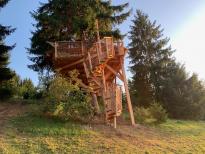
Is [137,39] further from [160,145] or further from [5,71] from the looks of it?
[160,145]

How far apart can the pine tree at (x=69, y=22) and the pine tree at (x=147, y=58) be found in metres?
6.24

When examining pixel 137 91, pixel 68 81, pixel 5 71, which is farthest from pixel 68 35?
pixel 137 91

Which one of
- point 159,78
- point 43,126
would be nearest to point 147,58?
point 159,78

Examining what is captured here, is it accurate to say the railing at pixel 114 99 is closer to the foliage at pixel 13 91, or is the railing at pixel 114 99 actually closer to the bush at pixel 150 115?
the bush at pixel 150 115

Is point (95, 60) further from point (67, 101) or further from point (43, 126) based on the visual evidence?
point (43, 126)

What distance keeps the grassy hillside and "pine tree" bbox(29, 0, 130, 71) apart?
602 centimetres

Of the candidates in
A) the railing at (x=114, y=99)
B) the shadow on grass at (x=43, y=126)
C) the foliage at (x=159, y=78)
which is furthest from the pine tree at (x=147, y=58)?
the shadow on grass at (x=43, y=126)

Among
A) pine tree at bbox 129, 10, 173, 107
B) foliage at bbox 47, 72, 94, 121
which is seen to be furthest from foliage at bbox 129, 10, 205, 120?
foliage at bbox 47, 72, 94, 121

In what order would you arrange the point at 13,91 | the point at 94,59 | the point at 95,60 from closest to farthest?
the point at 95,60 < the point at 94,59 < the point at 13,91

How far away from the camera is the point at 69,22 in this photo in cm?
2416

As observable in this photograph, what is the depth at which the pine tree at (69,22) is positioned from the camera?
23.4 metres

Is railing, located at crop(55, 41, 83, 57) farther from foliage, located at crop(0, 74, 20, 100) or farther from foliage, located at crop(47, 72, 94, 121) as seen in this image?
foliage, located at crop(0, 74, 20, 100)

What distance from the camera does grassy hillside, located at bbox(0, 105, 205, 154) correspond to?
1498cm

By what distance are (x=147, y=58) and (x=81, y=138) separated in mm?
16719
